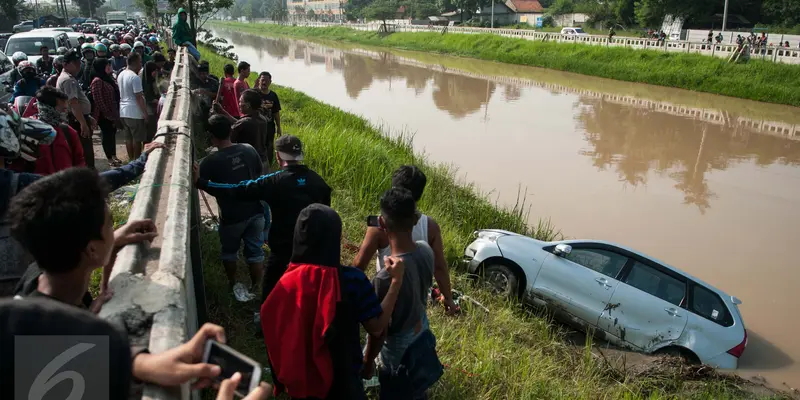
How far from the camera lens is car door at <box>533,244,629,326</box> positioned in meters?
6.23

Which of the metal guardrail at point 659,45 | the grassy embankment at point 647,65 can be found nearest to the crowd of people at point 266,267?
the grassy embankment at point 647,65

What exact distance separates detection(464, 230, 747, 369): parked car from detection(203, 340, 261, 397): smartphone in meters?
5.23

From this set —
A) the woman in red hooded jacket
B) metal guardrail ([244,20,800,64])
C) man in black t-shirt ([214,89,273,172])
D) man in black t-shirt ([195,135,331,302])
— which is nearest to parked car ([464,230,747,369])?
man in black t-shirt ([214,89,273,172])

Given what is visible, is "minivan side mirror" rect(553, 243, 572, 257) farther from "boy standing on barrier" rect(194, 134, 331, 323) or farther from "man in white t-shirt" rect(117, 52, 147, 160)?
"man in white t-shirt" rect(117, 52, 147, 160)

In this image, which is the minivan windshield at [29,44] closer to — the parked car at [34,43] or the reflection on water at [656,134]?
the parked car at [34,43]

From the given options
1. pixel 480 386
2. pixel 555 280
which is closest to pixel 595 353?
pixel 555 280

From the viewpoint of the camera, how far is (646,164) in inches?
586

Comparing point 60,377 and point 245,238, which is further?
point 245,238

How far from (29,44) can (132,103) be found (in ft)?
37.4

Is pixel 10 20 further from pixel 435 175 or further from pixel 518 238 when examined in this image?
pixel 518 238

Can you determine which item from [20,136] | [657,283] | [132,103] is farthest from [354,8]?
[20,136]

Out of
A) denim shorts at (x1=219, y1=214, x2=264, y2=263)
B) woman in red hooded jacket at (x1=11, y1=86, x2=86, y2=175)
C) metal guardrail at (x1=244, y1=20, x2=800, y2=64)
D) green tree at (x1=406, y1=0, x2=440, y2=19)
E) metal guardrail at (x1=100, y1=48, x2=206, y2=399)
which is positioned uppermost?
green tree at (x1=406, y1=0, x2=440, y2=19)

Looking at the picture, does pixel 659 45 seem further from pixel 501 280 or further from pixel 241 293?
pixel 241 293

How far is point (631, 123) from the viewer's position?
19.6 meters
